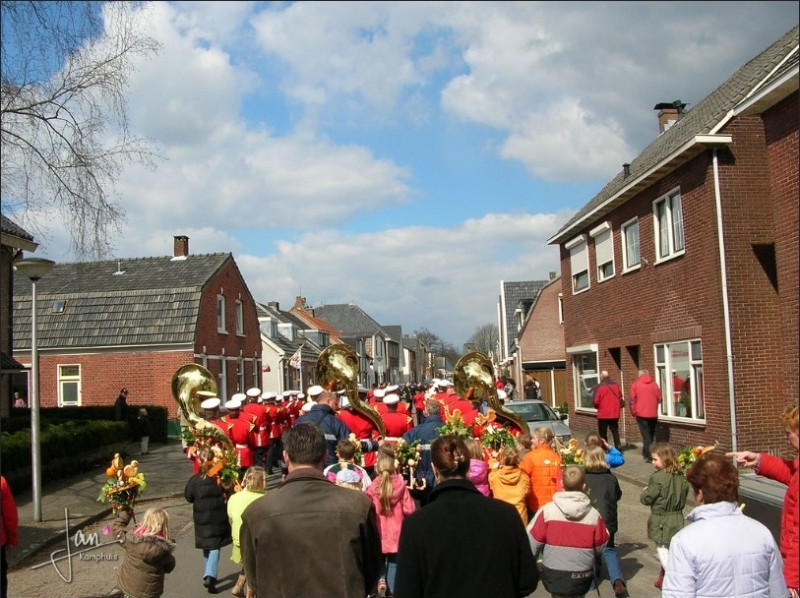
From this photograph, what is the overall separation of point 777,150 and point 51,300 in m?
25.2

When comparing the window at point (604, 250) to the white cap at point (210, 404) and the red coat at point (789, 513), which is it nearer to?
the white cap at point (210, 404)

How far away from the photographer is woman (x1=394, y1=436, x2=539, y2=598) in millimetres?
3387

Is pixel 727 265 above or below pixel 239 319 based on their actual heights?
below

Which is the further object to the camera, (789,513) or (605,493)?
(605,493)

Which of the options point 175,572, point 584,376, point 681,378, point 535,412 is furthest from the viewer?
point 584,376

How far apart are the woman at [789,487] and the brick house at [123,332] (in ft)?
79.0

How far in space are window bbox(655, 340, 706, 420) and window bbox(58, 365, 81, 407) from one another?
783 inches

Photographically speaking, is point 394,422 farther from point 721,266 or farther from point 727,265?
point 727,265

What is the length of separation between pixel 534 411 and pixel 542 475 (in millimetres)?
9970

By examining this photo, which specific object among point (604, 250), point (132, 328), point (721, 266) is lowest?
point (721, 266)

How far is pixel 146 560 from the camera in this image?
5.89m

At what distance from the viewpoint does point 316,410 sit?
28.6ft

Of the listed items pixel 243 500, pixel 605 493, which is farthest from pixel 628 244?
pixel 243 500

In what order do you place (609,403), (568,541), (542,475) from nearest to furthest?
(568,541) < (542,475) < (609,403)
